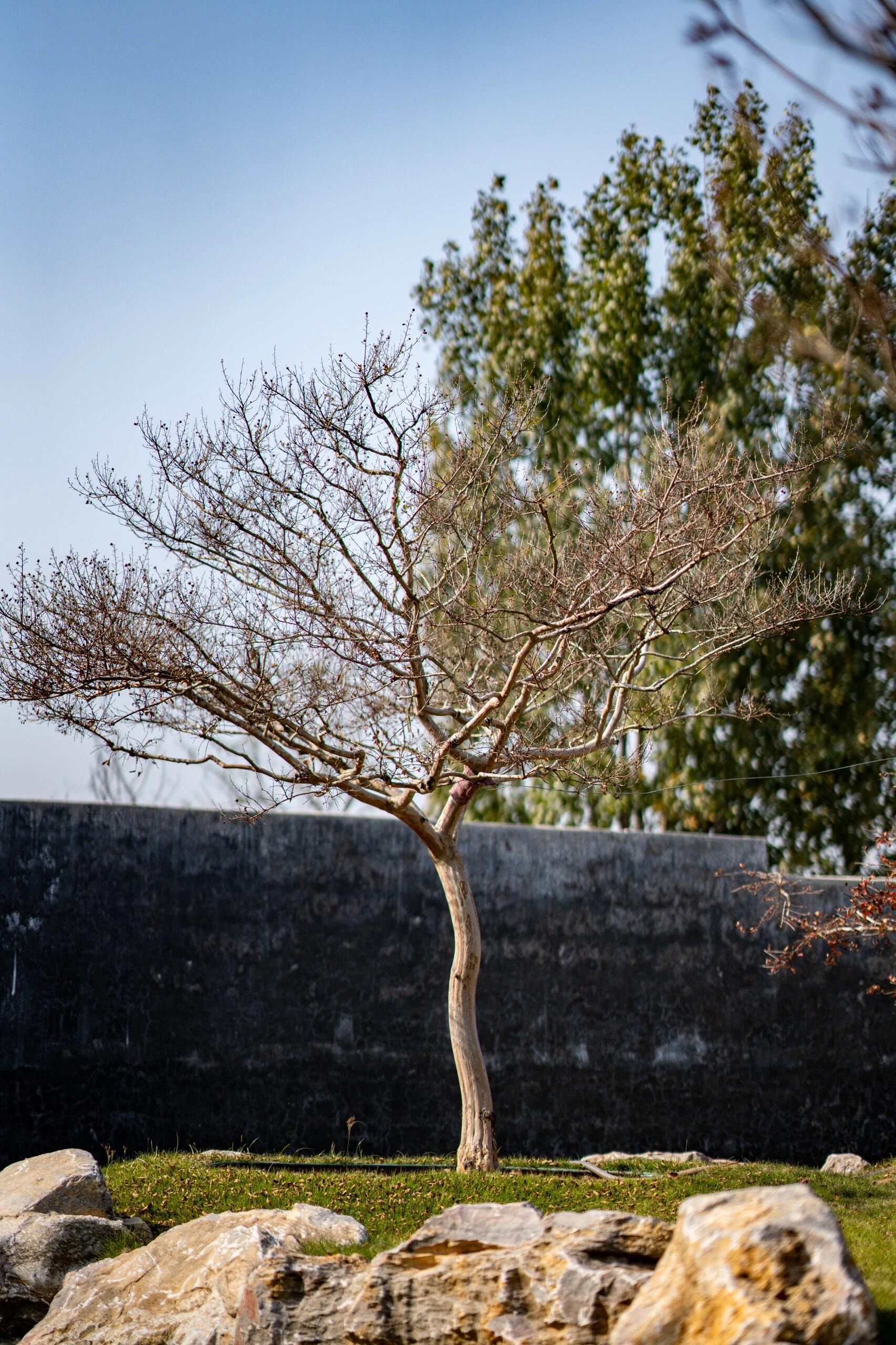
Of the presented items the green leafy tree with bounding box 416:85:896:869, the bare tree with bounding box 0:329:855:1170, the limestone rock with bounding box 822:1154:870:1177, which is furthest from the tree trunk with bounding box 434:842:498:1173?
the green leafy tree with bounding box 416:85:896:869

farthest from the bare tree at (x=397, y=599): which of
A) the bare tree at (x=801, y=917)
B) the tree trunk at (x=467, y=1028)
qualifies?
the bare tree at (x=801, y=917)

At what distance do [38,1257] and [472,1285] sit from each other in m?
2.82

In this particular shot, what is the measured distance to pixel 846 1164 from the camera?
9.57 meters

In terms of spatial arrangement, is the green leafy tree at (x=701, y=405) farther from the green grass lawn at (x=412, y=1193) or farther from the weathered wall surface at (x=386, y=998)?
the green grass lawn at (x=412, y=1193)

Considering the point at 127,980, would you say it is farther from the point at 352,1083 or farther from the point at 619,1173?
the point at 619,1173

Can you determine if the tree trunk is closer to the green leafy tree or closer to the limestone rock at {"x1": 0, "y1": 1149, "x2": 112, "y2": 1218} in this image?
the limestone rock at {"x1": 0, "y1": 1149, "x2": 112, "y2": 1218}

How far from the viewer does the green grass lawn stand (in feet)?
20.9

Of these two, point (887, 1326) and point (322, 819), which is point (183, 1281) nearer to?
point (887, 1326)

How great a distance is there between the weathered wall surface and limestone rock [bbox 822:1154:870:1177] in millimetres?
763

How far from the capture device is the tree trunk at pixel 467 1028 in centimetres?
768

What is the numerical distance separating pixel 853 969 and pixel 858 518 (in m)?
6.16

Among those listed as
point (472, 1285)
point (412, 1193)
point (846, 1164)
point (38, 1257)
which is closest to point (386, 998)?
point (412, 1193)

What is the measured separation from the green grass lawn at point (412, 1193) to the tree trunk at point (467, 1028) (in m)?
0.28

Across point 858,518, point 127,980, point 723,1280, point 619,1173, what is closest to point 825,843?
point 858,518
